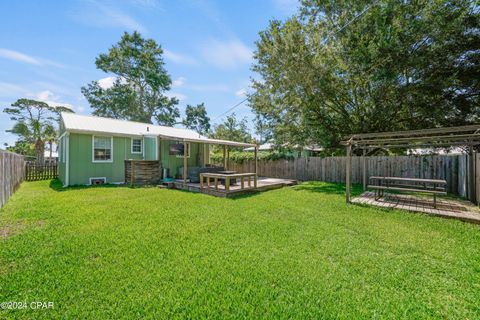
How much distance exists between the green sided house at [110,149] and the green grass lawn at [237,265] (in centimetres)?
549

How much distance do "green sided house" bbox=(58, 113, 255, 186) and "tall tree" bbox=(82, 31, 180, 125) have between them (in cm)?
1617

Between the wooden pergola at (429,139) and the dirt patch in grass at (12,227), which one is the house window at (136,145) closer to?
the dirt patch in grass at (12,227)

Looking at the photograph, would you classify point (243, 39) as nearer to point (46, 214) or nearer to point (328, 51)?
point (328, 51)

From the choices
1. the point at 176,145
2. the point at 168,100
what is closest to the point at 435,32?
the point at 176,145

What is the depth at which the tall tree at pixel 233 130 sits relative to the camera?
31375 mm

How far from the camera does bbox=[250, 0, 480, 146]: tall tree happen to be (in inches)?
351

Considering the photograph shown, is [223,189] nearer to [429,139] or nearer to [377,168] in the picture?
[429,139]

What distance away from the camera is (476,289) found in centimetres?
252

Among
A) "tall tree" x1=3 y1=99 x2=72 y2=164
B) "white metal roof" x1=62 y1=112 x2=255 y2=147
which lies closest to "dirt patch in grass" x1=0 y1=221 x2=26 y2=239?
"white metal roof" x1=62 y1=112 x2=255 y2=147

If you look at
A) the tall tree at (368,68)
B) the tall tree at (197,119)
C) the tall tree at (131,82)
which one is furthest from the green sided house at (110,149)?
Answer: the tall tree at (197,119)

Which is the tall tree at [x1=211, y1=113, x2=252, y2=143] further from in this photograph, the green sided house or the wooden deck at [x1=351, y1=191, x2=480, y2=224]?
the wooden deck at [x1=351, y1=191, x2=480, y2=224]

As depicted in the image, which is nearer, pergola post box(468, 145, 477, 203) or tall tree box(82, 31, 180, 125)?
pergola post box(468, 145, 477, 203)

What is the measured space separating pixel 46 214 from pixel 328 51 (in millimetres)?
12757

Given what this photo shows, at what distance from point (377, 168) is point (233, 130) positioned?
23592 millimetres
